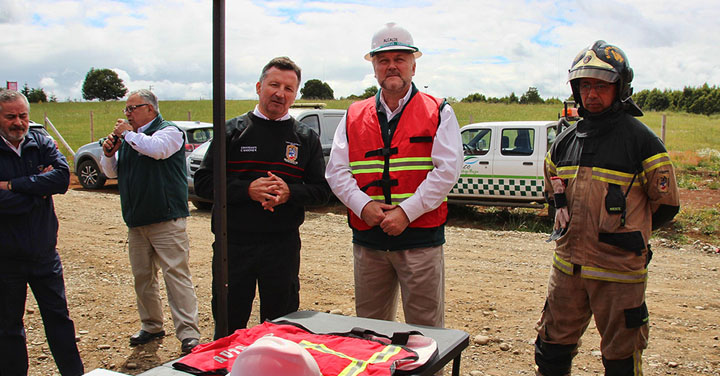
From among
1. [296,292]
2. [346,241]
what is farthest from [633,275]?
[346,241]

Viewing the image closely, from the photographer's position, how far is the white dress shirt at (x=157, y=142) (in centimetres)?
392

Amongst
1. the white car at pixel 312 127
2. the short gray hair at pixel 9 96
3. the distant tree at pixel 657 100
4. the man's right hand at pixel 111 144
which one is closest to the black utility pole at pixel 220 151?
the short gray hair at pixel 9 96

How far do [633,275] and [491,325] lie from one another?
217 centimetres

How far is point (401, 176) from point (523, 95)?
45574 millimetres

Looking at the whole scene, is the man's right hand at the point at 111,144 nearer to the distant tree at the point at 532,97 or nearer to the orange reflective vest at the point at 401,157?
the orange reflective vest at the point at 401,157

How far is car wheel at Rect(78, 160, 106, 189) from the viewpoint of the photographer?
13156mm

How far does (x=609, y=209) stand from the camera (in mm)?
2629

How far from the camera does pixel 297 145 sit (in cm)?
332

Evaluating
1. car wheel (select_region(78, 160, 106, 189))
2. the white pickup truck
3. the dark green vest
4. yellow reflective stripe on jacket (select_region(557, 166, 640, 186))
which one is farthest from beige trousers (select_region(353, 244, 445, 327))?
car wheel (select_region(78, 160, 106, 189))


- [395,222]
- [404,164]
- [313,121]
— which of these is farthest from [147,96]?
[313,121]

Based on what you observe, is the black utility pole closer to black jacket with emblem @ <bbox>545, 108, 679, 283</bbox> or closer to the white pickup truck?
black jacket with emblem @ <bbox>545, 108, 679, 283</bbox>

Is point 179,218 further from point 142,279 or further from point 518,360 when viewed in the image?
point 518,360

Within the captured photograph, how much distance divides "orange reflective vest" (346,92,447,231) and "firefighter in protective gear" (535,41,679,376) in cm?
70

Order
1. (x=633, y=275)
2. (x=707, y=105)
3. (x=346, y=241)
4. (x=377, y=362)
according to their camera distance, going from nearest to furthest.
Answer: (x=377, y=362) → (x=633, y=275) → (x=346, y=241) → (x=707, y=105)
